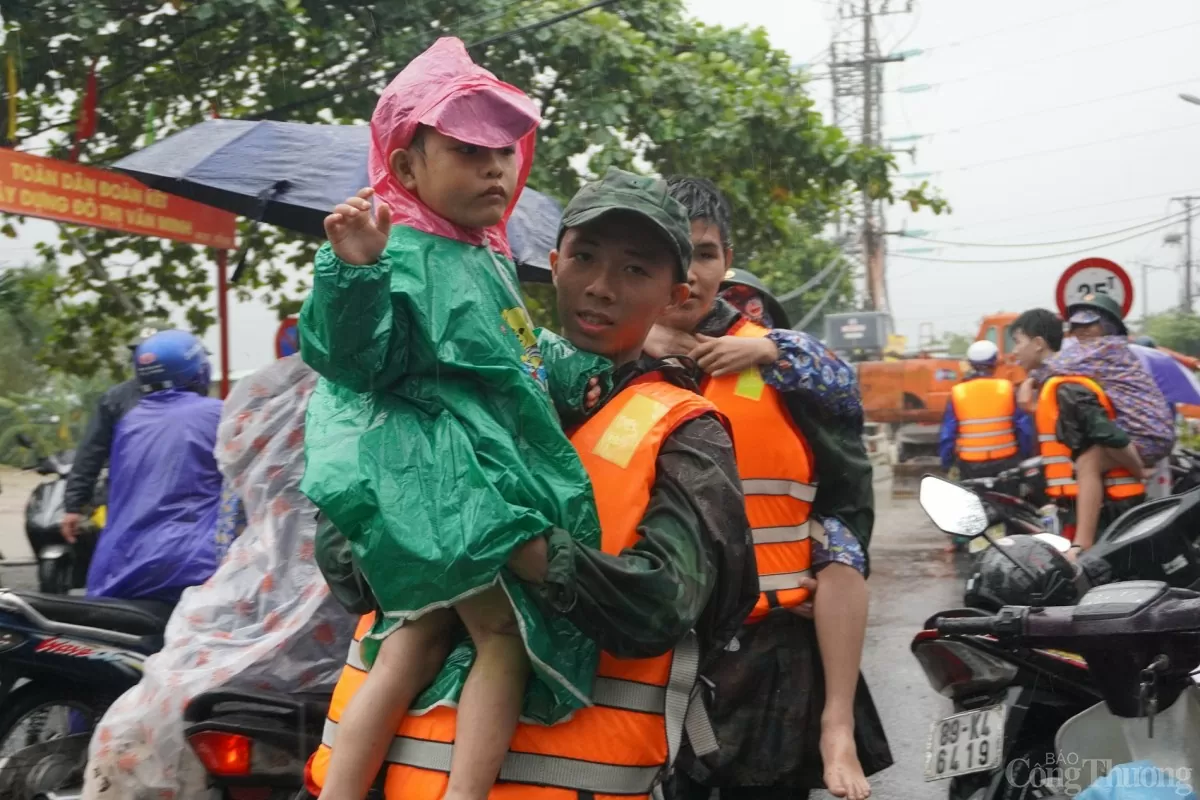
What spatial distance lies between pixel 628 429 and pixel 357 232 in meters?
0.53

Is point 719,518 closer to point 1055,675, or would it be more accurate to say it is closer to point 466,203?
point 466,203

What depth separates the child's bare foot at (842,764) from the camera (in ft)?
9.25

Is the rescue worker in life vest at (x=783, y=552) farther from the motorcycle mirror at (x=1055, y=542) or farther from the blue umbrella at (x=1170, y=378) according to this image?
the blue umbrella at (x=1170, y=378)

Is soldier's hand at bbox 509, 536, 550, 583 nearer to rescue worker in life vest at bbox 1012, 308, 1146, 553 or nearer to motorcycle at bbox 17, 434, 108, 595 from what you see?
rescue worker in life vest at bbox 1012, 308, 1146, 553

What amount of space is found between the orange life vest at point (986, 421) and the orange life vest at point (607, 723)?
10.1 meters

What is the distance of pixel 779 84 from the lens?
1226 cm

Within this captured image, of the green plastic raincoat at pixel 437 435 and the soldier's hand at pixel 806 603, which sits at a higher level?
the green plastic raincoat at pixel 437 435

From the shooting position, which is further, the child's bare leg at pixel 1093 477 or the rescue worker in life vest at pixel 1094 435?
the child's bare leg at pixel 1093 477

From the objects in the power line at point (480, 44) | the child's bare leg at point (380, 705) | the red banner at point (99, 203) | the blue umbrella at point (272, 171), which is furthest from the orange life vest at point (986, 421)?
the child's bare leg at point (380, 705)

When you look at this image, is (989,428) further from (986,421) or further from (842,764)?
(842,764)

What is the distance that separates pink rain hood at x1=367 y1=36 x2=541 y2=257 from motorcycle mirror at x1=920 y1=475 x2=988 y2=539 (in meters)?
1.55

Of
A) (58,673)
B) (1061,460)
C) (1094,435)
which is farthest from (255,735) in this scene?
(1061,460)

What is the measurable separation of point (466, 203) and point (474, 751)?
2.71ft

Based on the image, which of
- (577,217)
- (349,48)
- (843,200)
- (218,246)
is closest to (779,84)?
(843,200)
